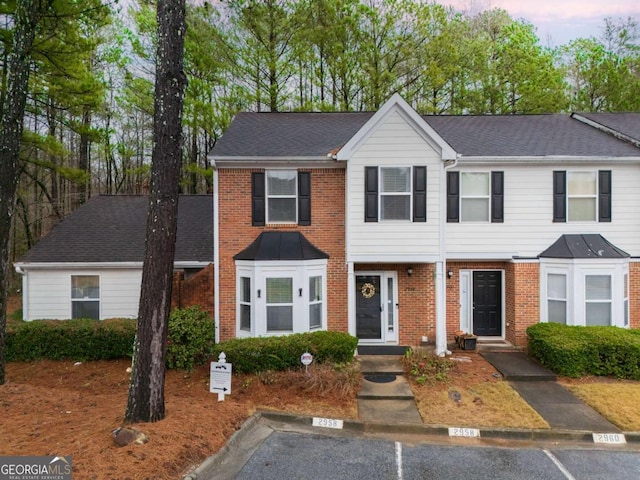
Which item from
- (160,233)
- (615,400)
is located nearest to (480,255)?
(615,400)

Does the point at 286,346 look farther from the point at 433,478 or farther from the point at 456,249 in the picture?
the point at 456,249

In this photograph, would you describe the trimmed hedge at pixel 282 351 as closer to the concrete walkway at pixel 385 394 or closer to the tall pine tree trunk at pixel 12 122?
the concrete walkway at pixel 385 394

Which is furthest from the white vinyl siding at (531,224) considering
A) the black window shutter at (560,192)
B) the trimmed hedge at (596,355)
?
the trimmed hedge at (596,355)

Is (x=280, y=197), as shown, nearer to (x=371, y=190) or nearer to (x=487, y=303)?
(x=371, y=190)

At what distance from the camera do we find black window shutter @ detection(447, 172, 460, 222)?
11.6 meters

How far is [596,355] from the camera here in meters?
9.42

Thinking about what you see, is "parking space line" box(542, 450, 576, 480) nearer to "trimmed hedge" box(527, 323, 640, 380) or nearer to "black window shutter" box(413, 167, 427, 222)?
"trimmed hedge" box(527, 323, 640, 380)

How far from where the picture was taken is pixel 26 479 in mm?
4895

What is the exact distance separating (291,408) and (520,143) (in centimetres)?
1041

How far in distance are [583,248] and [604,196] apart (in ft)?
5.85

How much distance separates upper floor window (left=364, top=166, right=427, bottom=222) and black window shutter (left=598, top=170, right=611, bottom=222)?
548cm

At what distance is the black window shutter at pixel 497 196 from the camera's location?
11547mm

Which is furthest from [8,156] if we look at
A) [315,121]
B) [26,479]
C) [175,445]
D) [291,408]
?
[315,121]

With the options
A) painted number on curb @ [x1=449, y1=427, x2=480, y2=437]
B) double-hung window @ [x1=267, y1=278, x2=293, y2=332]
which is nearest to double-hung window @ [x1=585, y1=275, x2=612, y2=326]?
painted number on curb @ [x1=449, y1=427, x2=480, y2=437]
